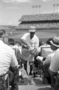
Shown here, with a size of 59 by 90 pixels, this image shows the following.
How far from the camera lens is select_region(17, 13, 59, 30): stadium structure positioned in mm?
48891

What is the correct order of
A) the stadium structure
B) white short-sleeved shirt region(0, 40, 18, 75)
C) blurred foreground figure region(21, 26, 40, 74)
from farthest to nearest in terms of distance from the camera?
the stadium structure
blurred foreground figure region(21, 26, 40, 74)
white short-sleeved shirt region(0, 40, 18, 75)

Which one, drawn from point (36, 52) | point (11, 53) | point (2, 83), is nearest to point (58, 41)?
point (11, 53)

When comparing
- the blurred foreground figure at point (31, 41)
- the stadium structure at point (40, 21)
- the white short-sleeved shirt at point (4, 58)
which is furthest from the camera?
the stadium structure at point (40, 21)

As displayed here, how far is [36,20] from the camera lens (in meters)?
51.6

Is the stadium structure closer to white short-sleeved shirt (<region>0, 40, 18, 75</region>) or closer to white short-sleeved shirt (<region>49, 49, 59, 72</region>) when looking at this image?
white short-sleeved shirt (<region>49, 49, 59, 72</region>)

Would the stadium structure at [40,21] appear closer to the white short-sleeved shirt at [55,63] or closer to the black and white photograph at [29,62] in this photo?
the black and white photograph at [29,62]

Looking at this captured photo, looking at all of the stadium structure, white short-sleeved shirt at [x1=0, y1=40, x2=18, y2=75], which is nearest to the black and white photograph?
white short-sleeved shirt at [x1=0, y1=40, x2=18, y2=75]

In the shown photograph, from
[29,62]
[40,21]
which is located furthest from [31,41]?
[40,21]

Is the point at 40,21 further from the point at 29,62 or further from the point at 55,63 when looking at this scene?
the point at 55,63

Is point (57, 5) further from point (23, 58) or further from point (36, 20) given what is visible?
point (23, 58)

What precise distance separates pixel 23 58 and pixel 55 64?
2.82 meters

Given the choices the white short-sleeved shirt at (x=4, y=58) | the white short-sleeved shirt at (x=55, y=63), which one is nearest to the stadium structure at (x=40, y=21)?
the white short-sleeved shirt at (x=55, y=63)

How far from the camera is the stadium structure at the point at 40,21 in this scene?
48.9m

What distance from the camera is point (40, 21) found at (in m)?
51.2
